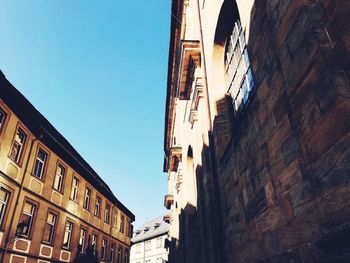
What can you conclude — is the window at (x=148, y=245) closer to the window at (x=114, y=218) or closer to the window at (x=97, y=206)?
the window at (x=114, y=218)

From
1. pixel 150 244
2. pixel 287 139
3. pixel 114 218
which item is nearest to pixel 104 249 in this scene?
pixel 114 218

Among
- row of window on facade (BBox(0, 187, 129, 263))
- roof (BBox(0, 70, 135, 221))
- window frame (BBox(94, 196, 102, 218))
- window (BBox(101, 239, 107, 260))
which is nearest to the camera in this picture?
row of window on facade (BBox(0, 187, 129, 263))

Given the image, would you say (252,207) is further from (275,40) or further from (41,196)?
Result: (41,196)

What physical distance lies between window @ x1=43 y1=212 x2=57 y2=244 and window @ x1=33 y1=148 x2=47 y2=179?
2.11 meters

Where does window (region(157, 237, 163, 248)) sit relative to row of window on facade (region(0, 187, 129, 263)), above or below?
above

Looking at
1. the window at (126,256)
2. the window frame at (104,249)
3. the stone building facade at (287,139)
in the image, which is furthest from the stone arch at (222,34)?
the window at (126,256)

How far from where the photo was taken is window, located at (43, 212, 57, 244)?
12.9 m

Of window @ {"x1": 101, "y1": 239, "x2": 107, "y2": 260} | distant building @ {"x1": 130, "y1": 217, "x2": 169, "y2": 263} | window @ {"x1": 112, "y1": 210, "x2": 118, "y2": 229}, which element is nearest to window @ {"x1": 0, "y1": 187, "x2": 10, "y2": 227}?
window @ {"x1": 101, "y1": 239, "x2": 107, "y2": 260}

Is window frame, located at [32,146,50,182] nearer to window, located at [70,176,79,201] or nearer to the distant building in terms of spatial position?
window, located at [70,176,79,201]

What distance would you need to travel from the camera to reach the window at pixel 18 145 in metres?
11.2

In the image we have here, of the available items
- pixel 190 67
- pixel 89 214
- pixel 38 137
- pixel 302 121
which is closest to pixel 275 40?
pixel 302 121

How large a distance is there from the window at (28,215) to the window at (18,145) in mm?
2097

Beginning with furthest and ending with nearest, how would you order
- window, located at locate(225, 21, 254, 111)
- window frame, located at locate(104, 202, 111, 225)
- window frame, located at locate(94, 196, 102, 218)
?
window frame, located at locate(104, 202, 111, 225), window frame, located at locate(94, 196, 102, 218), window, located at locate(225, 21, 254, 111)

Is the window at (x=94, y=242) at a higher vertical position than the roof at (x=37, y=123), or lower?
lower
